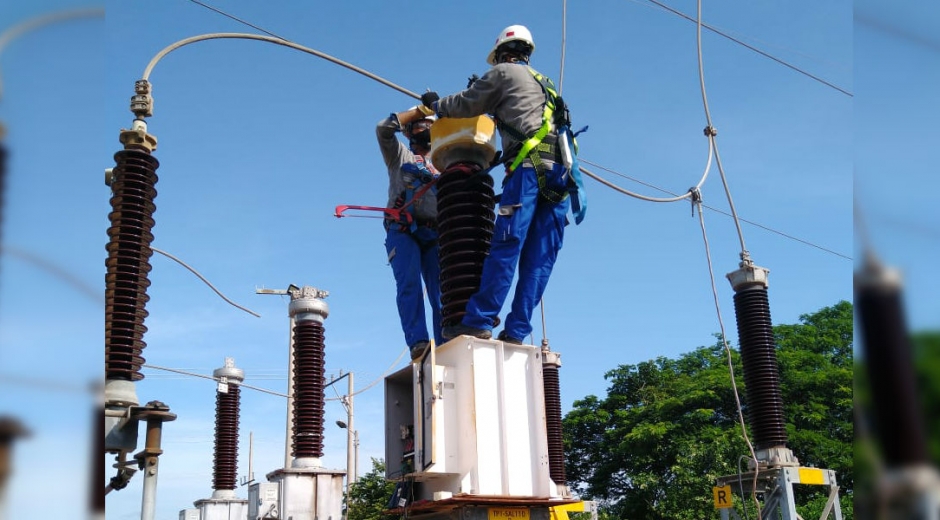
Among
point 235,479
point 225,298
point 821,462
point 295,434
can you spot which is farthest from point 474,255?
point 821,462

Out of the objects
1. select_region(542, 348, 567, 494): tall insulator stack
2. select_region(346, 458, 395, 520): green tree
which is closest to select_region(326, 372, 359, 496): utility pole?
select_region(346, 458, 395, 520): green tree

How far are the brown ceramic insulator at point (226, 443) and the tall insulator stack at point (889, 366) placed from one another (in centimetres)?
1331

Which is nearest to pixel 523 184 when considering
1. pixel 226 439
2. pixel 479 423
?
pixel 479 423

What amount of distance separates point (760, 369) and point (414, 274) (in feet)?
15.3

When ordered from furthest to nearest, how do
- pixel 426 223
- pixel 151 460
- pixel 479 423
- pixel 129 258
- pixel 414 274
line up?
pixel 426 223 < pixel 414 274 < pixel 479 423 < pixel 129 258 < pixel 151 460

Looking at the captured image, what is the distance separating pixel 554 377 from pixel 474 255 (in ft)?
21.0

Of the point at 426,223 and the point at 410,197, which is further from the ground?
the point at 410,197

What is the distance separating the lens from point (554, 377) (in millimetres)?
11664

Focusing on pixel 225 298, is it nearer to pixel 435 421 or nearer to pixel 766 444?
pixel 435 421

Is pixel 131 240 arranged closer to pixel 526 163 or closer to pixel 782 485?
pixel 526 163

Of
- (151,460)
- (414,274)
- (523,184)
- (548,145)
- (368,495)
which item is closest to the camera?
(151,460)

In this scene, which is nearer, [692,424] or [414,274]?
[414,274]

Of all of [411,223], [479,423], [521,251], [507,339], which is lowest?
[479,423]

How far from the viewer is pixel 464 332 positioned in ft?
17.2
